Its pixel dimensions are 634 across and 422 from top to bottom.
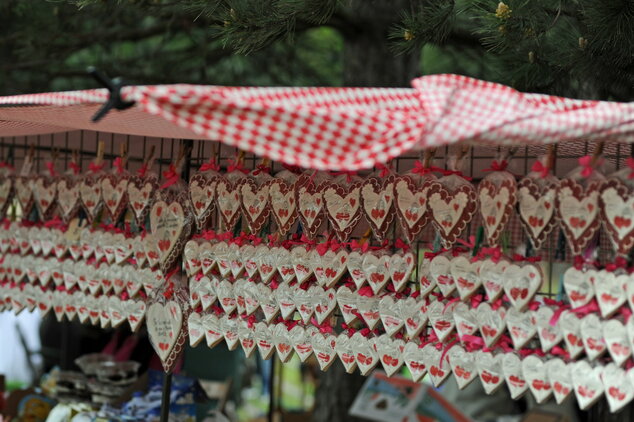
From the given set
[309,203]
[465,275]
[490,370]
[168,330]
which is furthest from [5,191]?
[490,370]

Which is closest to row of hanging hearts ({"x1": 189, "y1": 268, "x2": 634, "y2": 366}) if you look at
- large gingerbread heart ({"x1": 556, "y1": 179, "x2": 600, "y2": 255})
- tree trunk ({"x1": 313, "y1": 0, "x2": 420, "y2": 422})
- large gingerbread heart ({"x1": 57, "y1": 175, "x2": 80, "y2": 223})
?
large gingerbread heart ({"x1": 556, "y1": 179, "x2": 600, "y2": 255})

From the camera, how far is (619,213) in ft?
6.95

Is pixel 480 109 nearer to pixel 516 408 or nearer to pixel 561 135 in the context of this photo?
pixel 561 135

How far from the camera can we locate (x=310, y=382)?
7762mm

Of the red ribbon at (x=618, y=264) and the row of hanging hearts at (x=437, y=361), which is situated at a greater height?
the red ribbon at (x=618, y=264)

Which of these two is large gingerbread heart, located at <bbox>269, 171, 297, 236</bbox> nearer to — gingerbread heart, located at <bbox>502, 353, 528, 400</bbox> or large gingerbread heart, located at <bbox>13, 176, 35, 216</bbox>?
gingerbread heart, located at <bbox>502, 353, 528, 400</bbox>

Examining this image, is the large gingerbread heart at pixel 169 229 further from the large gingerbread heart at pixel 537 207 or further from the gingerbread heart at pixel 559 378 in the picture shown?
the gingerbread heart at pixel 559 378

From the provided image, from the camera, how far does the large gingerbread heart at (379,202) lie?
→ 2590mm

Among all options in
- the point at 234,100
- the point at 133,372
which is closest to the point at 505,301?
the point at 234,100

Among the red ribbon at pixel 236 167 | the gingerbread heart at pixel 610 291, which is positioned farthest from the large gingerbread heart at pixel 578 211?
the red ribbon at pixel 236 167

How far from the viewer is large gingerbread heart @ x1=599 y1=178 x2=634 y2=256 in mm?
2109

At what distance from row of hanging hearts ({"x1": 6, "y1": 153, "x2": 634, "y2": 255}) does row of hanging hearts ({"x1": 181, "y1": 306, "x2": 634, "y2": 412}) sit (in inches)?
13.3

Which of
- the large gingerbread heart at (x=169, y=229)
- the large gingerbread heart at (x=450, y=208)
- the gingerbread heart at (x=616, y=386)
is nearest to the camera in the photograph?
the gingerbread heart at (x=616, y=386)

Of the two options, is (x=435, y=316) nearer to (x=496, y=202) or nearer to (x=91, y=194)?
(x=496, y=202)
